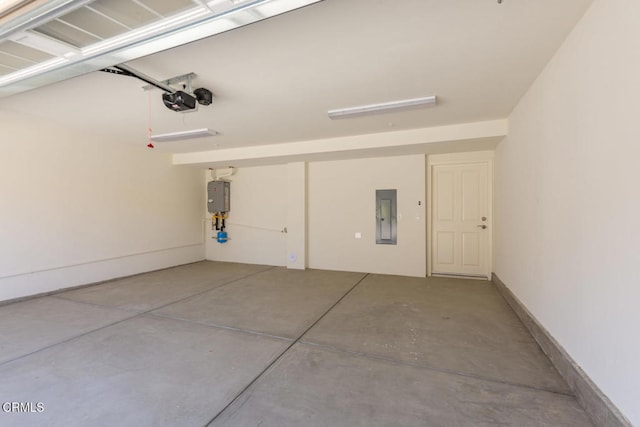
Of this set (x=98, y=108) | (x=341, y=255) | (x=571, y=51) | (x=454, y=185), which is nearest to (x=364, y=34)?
(x=571, y=51)

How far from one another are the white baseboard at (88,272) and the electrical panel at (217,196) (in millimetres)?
1187

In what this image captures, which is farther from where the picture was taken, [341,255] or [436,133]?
[341,255]

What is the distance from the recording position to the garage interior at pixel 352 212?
1684 millimetres

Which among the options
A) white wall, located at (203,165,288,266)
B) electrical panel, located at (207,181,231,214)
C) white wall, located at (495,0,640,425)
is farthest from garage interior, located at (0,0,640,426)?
electrical panel, located at (207,181,231,214)

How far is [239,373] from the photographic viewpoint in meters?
2.13

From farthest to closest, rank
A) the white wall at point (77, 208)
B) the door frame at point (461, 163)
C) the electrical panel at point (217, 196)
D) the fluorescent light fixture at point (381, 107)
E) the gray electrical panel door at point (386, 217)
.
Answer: the electrical panel at point (217, 196)
the gray electrical panel door at point (386, 217)
the door frame at point (461, 163)
the white wall at point (77, 208)
the fluorescent light fixture at point (381, 107)

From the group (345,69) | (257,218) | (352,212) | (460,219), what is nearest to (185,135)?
(257,218)

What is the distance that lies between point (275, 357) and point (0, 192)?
179 inches

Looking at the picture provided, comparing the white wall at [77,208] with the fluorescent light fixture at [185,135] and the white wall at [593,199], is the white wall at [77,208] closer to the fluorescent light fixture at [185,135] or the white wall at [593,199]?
the fluorescent light fixture at [185,135]

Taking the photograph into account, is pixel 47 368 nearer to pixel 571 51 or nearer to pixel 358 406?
pixel 358 406

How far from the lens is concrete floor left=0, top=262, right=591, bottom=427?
5.61 ft

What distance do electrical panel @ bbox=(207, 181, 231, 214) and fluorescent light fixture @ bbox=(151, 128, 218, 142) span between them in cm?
195

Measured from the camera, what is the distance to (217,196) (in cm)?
668

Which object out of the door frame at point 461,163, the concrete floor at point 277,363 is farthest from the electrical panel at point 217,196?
the door frame at point 461,163
